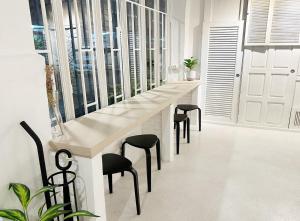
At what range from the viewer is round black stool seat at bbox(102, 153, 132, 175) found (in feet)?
5.70

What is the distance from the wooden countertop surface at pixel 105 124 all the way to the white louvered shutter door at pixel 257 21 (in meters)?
1.93

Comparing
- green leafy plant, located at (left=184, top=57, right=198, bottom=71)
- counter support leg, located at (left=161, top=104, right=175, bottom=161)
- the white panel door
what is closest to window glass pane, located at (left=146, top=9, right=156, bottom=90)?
counter support leg, located at (left=161, top=104, right=175, bottom=161)

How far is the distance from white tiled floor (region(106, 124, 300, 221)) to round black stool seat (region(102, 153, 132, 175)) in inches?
19.1

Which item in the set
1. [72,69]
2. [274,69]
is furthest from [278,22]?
[72,69]

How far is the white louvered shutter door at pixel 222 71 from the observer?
382 centimetres

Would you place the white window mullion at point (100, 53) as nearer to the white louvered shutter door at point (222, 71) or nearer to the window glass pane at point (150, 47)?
the window glass pane at point (150, 47)

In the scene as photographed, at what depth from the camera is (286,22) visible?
3432 millimetres

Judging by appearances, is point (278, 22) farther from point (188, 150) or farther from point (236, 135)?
point (188, 150)

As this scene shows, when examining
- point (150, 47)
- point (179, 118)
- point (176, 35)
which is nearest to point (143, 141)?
point (179, 118)

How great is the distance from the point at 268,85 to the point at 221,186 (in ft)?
7.45

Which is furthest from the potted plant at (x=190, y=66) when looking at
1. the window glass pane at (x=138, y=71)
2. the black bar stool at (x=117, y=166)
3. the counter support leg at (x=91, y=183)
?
the counter support leg at (x=91, y=183)

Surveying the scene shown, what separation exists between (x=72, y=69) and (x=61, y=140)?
78 centimetres

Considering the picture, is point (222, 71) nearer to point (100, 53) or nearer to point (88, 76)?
point (100, 53)

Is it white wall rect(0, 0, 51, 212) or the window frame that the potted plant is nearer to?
the window frame
